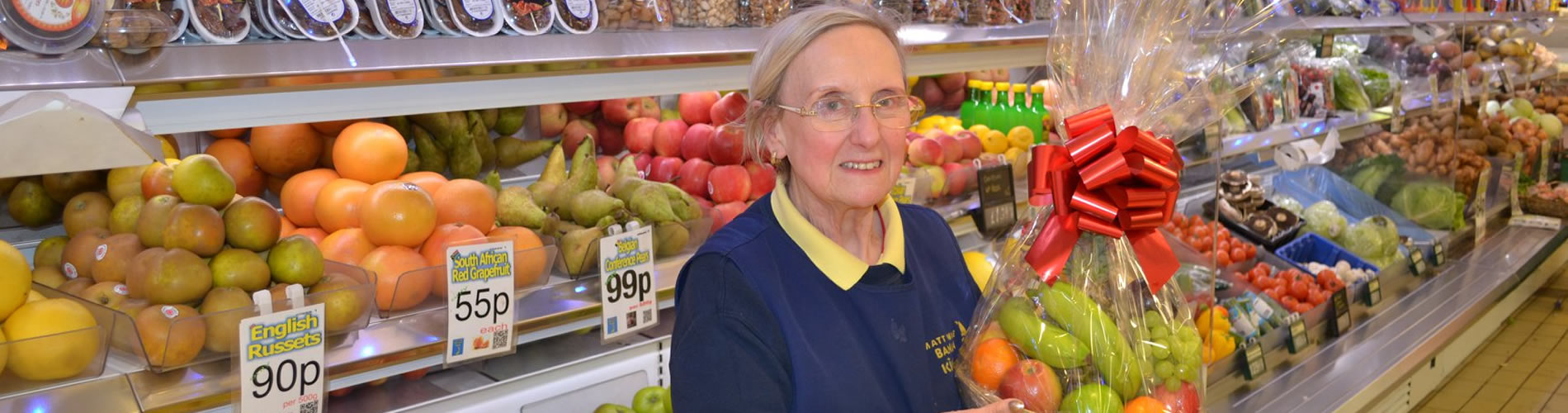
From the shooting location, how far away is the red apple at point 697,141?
2.76 metres

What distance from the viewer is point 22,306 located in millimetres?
1445

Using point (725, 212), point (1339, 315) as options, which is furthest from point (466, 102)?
point (1339, 315)

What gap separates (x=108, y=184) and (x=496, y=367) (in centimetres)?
70

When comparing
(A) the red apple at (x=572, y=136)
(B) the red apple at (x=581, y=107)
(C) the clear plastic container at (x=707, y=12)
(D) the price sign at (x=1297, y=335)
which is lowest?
(D) the price sign at (x=1297, y=335)

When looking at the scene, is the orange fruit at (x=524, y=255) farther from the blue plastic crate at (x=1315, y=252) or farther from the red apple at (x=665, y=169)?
the blue plastic crate at (x=1315, y=252)

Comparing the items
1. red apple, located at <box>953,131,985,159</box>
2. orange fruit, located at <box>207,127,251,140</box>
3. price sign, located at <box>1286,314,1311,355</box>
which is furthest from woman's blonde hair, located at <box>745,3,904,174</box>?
price sign, located at <box>1286,314,1311,355</box>

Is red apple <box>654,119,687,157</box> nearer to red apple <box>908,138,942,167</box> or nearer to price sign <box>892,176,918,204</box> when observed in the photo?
price sign <box>892,176,918,204</box>

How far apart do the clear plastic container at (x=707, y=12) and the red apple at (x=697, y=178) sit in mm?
578

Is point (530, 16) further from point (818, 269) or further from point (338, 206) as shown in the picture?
point (818, 269)

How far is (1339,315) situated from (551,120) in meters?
2.38

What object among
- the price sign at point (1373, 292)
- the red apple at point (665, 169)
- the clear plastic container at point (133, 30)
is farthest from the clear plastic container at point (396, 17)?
the price sign at point (1373, 292)

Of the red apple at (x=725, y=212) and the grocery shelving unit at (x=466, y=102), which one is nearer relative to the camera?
the grocery shelving unit at (x=466, y=102)

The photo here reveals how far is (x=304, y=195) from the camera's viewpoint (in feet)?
6.61

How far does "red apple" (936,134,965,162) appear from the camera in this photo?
3.16 m
